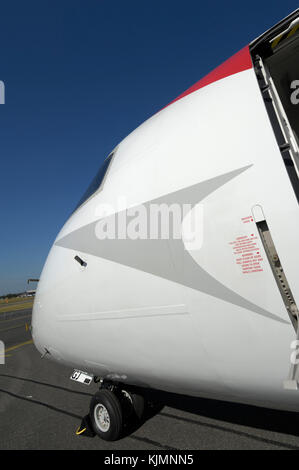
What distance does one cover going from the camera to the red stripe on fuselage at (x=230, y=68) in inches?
108

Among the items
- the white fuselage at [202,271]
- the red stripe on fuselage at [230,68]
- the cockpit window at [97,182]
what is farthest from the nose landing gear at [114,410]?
the red stripe on fuselage at [230,68]

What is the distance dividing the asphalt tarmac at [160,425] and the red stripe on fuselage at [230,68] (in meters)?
4.34

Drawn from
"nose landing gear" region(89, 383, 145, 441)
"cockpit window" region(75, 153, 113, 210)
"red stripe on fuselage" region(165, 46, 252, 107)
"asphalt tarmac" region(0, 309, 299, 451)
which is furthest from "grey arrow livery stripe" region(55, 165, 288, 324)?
"asphalt tarmac" region(0, 309, 299, 451)

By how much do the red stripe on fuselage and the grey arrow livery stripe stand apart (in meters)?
1.06

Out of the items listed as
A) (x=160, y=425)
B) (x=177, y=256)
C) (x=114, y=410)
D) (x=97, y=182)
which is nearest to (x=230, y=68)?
(x=177, y=256)

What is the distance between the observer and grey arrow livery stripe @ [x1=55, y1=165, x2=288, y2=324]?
248 centimetres

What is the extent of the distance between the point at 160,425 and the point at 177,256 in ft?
10.9

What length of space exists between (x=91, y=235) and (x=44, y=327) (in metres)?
1.79

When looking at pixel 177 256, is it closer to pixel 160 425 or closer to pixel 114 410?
pixel 114 410

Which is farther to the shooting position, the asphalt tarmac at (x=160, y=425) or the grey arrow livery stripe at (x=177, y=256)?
the asphalt tarmac at (x=160, y=425)

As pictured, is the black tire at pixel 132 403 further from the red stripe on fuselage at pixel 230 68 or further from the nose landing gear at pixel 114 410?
the red stripe on fuselage at pixel 230 68

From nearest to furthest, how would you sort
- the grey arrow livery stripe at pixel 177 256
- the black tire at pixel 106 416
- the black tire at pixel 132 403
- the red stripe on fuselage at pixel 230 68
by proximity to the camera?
1. the grey arrow livery stripe at pixel 177 256
2. the red stripe on fuselage at pixel 230 68
3. the black tire at pixel 106 416
4. the black tire at pixel 132 403

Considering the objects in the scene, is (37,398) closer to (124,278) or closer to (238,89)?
(124,278)
